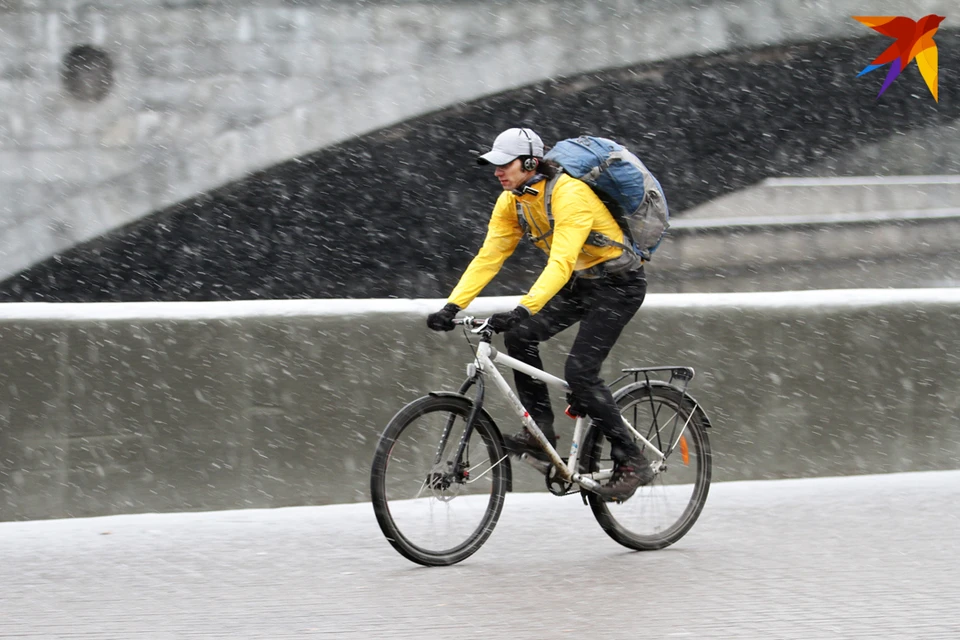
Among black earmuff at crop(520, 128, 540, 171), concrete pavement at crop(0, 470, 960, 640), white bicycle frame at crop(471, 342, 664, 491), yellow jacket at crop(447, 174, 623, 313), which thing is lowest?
concrete pavement at crop(0, 470, 960, 640)

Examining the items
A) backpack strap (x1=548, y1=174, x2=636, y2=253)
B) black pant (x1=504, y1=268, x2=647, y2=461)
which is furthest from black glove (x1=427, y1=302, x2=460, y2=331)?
backpack strap (x1=548, y1=174, x2=636, y2=253)

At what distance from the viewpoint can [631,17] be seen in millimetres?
19734

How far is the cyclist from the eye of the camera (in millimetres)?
5883

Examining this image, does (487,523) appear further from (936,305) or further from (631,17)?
(631,17)

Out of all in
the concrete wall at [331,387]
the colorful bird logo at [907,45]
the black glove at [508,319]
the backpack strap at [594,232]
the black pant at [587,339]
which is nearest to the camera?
the black glove at [508,319]

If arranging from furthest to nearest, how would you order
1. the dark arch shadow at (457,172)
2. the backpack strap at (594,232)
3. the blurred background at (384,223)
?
the dark arch shadow at (457,172), the blurred background at (384,223), the backpack strap at (594,232)

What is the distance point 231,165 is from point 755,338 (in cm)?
1304

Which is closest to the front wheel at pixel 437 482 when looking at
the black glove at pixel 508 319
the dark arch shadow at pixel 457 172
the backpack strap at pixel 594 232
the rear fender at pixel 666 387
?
the black glove at pixel 508 319

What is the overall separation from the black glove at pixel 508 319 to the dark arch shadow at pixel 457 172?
14779mm

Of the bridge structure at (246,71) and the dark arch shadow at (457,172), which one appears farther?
the dark arch shadow at (457,172)

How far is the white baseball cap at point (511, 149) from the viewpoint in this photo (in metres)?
5.83

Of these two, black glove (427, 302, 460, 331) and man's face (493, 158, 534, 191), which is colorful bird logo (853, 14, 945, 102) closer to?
man's face (493, 158, 534, 191)

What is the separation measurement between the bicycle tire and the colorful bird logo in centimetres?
1503

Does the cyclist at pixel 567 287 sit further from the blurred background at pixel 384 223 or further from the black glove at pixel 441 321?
the blurred background at pixel 384 223
